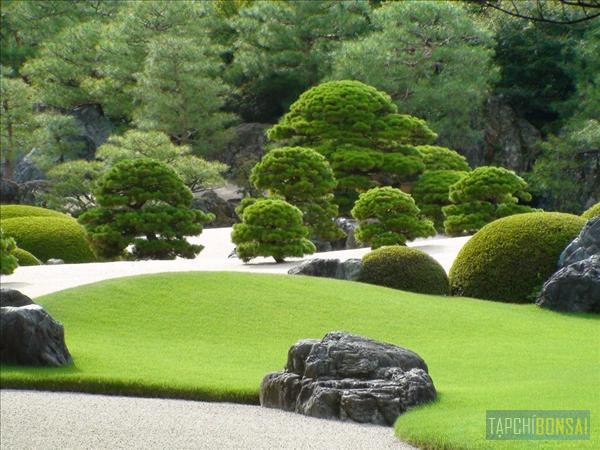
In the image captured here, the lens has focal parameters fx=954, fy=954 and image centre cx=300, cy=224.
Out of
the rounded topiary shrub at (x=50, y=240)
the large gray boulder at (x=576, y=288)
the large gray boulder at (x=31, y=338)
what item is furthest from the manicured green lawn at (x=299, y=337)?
the rounded topiary shrub at (x=50, y=240)

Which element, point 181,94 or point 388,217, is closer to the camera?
point 388,217

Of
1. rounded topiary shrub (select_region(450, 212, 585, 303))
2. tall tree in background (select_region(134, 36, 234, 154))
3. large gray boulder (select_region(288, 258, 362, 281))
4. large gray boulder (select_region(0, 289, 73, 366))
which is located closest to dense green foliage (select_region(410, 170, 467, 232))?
large gray boulder (select_region(288, 258, 362, 281))

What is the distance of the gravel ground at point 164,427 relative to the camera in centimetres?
698

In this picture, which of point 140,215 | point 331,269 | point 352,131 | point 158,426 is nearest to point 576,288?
point 331,269

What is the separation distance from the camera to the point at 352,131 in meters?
26.0

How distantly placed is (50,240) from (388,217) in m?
7.48

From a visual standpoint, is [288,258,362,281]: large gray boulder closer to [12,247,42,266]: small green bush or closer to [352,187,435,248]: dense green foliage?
[352,187,435,248]: dense green foliage

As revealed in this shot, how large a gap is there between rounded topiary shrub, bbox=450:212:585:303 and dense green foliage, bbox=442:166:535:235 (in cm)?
592

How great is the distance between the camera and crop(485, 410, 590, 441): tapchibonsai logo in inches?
264

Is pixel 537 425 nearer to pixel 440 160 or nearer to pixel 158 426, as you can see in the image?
pixel 158 426

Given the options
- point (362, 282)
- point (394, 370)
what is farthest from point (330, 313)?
point (394, 370)

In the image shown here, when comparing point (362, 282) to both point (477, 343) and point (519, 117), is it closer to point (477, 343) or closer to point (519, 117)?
point (477, 343)

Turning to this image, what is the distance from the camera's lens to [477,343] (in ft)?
37.0

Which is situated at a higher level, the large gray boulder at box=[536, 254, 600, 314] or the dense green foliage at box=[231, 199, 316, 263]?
the dense green foliage at box=[231, 199, 316, 263]
